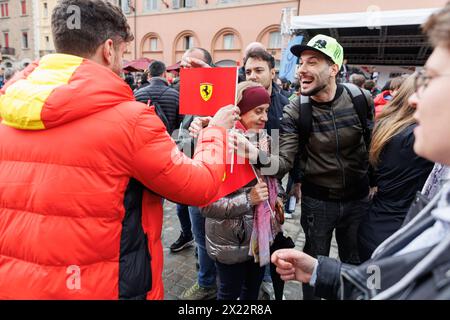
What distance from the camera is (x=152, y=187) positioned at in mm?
1121

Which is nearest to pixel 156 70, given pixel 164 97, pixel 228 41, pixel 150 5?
pixel 164 97

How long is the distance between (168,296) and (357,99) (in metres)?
2.32

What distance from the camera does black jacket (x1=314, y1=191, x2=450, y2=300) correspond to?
2.37ft

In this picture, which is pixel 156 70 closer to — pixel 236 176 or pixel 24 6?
pixel 236 176

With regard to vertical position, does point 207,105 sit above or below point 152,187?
above

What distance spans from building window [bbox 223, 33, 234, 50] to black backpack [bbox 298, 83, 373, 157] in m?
21.8

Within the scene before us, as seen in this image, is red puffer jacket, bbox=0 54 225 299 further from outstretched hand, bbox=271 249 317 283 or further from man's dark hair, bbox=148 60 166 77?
man's dark hair, bbox=148 60 166 77

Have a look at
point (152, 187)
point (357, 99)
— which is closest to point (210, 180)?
point (152, 187)

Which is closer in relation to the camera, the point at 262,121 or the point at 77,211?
the point at 77,211

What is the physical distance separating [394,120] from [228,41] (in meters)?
22.8

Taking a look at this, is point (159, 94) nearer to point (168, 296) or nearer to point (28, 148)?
point (168, 296)

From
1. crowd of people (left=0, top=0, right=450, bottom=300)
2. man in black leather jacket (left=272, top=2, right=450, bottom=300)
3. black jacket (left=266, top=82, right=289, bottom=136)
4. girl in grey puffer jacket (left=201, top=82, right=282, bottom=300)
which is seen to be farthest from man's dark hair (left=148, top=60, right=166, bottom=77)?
man in black leather jacket (left=272, top=2, right=450, bottom=300)

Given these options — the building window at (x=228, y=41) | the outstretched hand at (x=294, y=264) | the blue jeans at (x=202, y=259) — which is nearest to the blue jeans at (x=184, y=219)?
the blue jeans at (x=202, y=259)

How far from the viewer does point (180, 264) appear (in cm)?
326
